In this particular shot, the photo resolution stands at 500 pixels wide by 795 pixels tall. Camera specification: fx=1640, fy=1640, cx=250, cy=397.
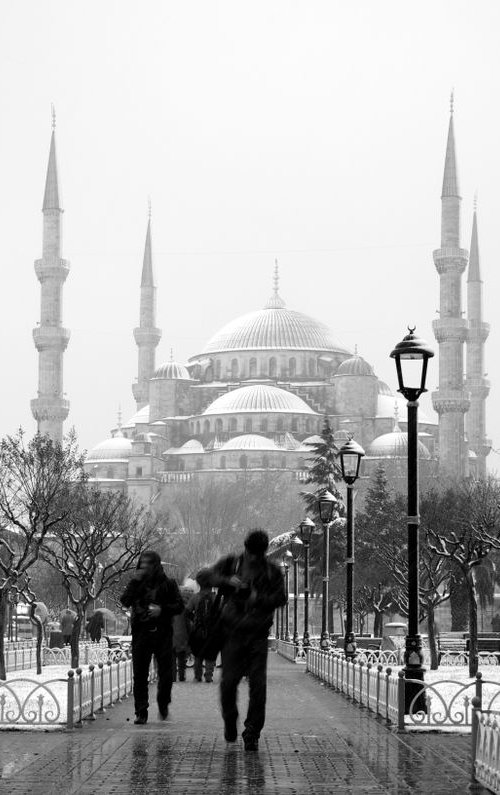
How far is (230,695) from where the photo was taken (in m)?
10.8

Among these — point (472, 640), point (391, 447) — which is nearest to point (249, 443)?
point (391, 447)

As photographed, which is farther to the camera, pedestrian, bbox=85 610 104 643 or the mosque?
the mosque

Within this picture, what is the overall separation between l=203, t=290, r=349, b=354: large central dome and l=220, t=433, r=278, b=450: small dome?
1863cm

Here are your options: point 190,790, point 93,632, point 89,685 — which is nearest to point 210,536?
point 93,632

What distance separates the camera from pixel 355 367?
395ft

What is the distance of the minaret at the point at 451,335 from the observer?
98.1 meters

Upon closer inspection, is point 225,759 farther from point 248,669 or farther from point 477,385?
point 477,385

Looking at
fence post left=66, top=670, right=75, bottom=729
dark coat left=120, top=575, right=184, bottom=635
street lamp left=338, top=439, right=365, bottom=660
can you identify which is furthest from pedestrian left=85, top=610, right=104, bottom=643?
dark coat left=120, top=575, right=184, bottom=635

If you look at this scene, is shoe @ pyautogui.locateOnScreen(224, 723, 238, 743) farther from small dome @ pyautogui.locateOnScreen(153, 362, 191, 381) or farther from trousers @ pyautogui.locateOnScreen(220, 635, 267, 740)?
small dome @ pyautogui.locateOnScreen(153, 362, 191, 381)

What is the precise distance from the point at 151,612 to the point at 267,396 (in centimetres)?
10738

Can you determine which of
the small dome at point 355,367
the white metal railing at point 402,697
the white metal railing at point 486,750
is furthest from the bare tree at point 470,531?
the small dome at point 355,367

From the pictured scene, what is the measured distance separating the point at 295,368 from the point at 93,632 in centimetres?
9407

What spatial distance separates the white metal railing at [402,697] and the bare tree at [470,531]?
9530 millimetres

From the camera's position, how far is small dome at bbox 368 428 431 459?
10725 centimetres
